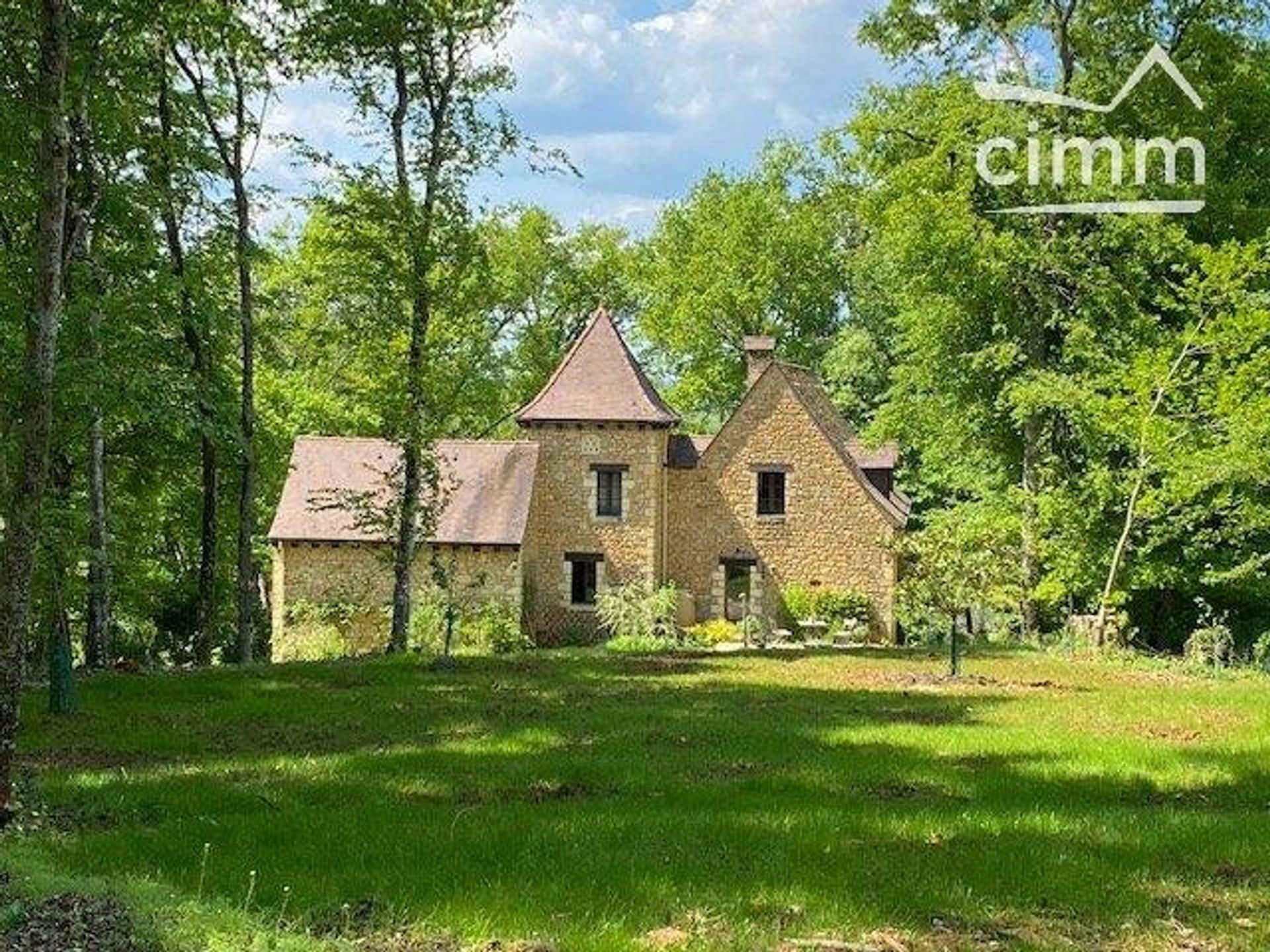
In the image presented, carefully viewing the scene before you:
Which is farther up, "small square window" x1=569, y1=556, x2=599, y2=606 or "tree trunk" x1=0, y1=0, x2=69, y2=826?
"tree trunk" x1=0, y1=0, x2=69, y2=826

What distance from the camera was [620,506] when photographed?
105 ft

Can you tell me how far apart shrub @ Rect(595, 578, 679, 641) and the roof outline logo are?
14.8 meters

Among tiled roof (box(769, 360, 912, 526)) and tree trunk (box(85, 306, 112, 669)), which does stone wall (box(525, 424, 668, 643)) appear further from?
tree trunk (box(85, 306, 112, 669))

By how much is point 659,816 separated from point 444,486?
23.0 m

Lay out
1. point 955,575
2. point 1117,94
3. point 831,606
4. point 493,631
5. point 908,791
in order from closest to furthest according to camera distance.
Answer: point 908,791, point 955,575, point 493,631, point 1117,94, point 831,606

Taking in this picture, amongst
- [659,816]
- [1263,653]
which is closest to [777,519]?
[1263,653]

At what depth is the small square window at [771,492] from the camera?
32.5m

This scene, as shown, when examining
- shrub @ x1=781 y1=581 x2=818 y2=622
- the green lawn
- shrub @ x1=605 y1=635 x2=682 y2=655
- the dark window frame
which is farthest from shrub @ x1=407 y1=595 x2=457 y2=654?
the green lawn

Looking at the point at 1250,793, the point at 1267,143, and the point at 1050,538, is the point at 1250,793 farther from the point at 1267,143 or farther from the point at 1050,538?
the point at 1267,143

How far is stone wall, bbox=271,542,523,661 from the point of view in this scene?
30.0 meters

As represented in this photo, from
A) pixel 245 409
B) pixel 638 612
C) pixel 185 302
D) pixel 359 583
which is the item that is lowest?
pixel 638 612

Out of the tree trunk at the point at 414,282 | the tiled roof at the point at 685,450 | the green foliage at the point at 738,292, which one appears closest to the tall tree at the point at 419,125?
the tree trunk at the point at 414,282

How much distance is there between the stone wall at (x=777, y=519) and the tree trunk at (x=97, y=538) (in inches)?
648

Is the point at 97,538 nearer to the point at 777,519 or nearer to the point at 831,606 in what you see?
the point at 777,519
